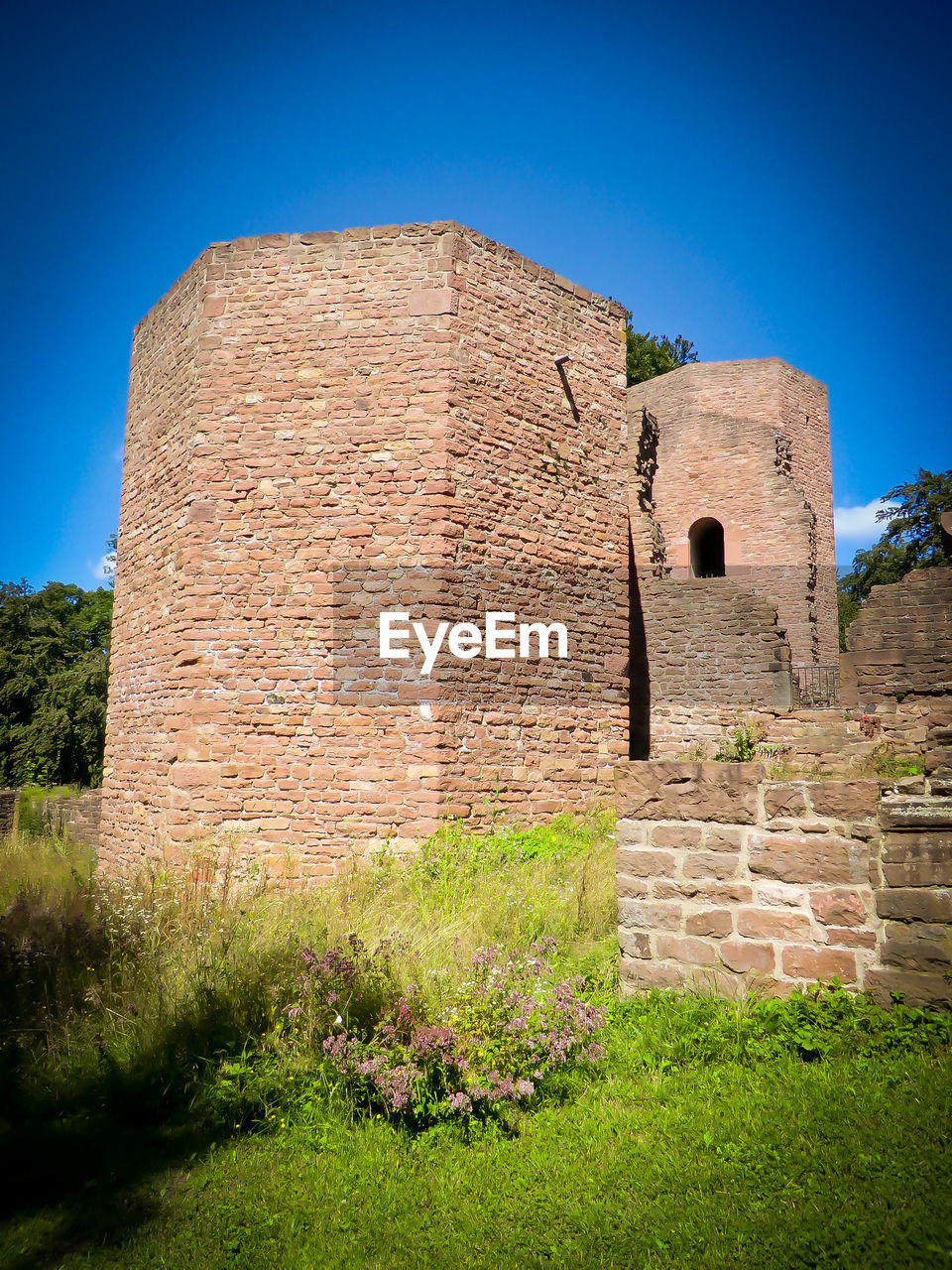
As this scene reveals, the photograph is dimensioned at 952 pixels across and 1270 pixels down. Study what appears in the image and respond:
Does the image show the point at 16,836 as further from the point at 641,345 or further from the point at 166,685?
the point at 641,345

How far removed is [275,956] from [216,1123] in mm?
1155

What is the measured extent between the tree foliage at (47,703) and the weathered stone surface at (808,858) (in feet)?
59.4

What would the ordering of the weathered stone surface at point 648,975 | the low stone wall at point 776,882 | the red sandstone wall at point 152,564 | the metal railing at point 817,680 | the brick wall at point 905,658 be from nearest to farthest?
1. the low stone wall at point 776,882
2. the weathered stone surface at point 648,975
3. the red sandstone wall at point 152,564
4. the brick wall at point 905,658
5. the metal railing at point 817,680

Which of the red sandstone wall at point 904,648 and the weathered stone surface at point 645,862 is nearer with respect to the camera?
the weathered stone surface at point 645,862

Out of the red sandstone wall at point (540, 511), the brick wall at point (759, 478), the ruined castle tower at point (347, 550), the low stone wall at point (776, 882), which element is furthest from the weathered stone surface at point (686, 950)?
the brick wall at point (759, 478)

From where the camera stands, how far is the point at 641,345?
29.0 metres

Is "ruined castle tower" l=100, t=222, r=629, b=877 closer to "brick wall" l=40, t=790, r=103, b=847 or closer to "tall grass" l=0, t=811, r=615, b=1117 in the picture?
"tall grass" l=0, t=811, r=615, b=1117

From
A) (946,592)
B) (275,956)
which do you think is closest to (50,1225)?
(275,956)

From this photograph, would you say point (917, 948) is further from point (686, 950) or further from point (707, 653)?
point (707, 653)

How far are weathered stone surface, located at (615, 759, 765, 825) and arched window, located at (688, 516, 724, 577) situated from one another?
1782 centimetres

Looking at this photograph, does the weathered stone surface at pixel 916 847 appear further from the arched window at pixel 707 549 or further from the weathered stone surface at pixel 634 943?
the arched window at pixel 707 549

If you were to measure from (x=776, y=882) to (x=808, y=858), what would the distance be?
0.72ft

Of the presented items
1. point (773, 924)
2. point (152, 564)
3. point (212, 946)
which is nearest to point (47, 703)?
point (152, 564)

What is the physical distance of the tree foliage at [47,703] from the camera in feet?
60.4
